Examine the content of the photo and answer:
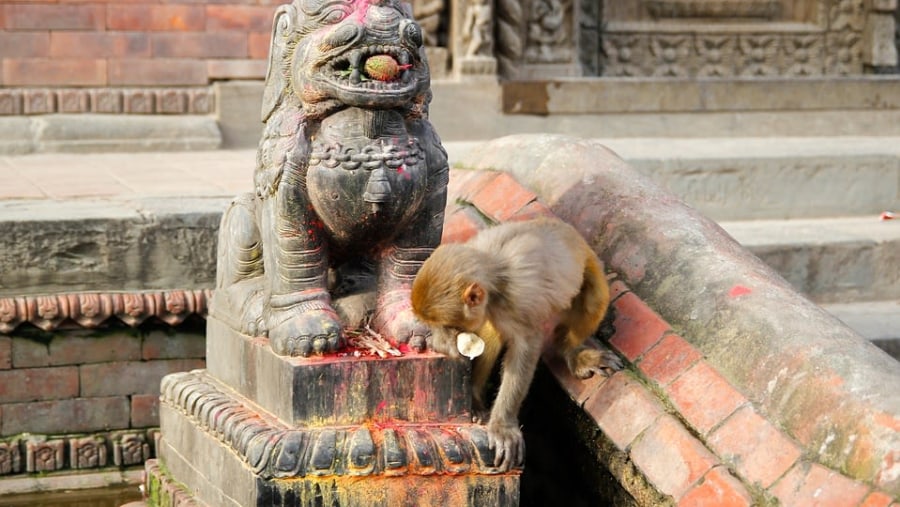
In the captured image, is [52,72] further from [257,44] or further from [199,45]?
[257,44]

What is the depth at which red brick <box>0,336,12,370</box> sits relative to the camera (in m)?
5.07

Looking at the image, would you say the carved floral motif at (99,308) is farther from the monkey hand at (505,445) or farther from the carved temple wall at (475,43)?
the carved temple wall at (475,43)

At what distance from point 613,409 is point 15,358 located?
2.37m

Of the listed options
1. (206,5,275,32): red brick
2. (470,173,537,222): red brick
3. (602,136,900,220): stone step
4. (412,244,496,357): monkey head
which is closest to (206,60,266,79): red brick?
(206,5,275,32): red brick

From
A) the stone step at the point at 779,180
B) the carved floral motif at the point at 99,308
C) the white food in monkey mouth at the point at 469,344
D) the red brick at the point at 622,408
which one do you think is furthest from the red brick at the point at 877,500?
the stone step at the point at 779,180

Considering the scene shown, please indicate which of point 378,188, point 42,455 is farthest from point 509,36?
point 378,188

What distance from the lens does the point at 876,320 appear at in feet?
16.5

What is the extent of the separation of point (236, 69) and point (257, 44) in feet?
0.64

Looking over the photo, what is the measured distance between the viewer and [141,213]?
5207 mm

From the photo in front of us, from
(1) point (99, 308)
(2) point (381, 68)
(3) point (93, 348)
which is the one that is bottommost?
(3) point (93, 348)

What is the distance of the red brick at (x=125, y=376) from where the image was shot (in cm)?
521

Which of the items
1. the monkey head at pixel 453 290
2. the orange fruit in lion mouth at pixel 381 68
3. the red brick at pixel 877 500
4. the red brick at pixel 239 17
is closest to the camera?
the red brick at pixel 877 500

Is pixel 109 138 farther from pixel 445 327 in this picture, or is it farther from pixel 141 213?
pixel 445 327

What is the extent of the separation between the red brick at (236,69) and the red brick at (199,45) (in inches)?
1.7
